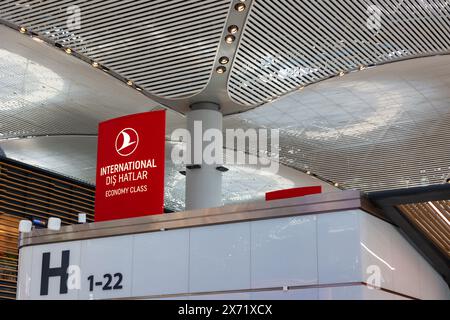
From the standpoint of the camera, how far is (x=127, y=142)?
10.9 metres

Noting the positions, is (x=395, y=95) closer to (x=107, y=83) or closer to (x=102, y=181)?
(x=107, y=83)

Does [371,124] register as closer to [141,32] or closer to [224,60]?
[224,60]

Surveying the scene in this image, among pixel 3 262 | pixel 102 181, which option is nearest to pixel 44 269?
pixel 102 181

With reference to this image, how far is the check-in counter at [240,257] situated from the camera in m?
7.09

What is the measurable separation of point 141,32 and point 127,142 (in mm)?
2792

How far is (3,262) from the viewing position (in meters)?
Result: 18.9

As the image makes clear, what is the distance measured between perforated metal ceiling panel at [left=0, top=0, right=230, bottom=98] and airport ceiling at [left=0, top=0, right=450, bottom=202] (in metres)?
0.02

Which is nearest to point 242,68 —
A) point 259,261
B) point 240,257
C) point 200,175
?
point 200,175

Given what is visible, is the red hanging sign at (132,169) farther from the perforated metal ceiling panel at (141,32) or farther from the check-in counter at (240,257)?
the perforated metal ceiling panel at (141,32)

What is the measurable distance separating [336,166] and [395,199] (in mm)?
15547

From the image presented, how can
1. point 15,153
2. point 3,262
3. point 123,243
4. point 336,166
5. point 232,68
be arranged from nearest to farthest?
point 123,243 → point 232,68 → point 3,262 → point 15,153 → point 336,166

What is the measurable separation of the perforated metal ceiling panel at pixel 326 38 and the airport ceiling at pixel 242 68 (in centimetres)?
2

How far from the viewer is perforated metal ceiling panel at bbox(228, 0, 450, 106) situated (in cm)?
1244

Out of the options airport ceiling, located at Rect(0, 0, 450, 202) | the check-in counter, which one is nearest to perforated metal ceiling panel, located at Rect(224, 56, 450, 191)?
airport ceiling, located at Rect(0, 0, 450, 202)
